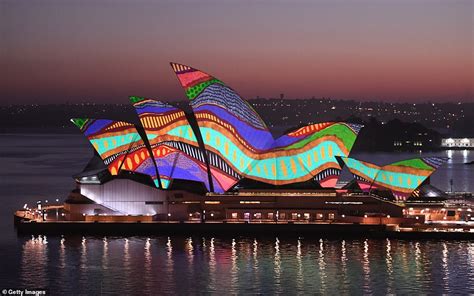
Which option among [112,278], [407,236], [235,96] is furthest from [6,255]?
A: [407,236]

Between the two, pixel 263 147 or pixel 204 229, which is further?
pixel 263 147

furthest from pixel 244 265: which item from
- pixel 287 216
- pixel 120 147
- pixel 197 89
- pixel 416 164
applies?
pixel 416 164

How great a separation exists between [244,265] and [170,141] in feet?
35.1

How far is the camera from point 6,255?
40.2 metres

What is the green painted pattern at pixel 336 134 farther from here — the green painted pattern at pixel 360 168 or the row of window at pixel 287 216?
the row of window at pixel 287 216

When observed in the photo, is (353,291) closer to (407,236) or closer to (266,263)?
(266,263)

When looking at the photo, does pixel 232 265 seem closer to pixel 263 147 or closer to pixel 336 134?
pixel 263 147

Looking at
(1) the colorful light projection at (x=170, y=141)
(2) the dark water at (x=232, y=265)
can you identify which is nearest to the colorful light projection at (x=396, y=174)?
(2) the dark water at (x=232, y=265)

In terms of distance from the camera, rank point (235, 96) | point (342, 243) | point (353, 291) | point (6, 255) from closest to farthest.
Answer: point (353, 291), point (6, 255), point (342, 243), point (235, 96)

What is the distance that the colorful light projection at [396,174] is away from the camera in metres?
47.6

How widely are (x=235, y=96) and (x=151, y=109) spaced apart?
3.72 meters

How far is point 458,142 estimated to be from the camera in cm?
15212

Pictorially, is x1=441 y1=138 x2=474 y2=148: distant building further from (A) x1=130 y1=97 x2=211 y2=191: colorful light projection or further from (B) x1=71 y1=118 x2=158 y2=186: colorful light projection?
(B) x1=71 y1=118 x2=158 y2=186: colorful light projection

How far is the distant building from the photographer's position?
148762 mm
